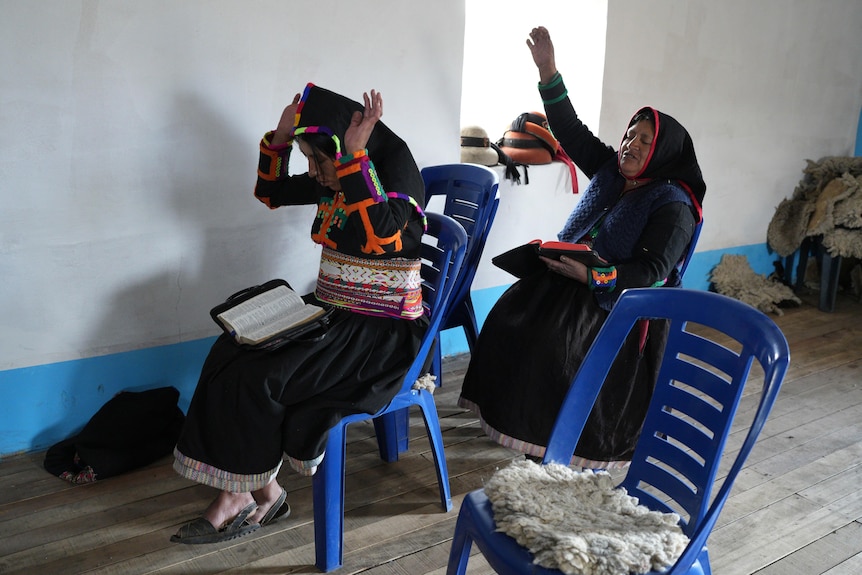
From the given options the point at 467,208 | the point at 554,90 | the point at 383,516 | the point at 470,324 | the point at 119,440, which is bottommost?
the point at 383,516

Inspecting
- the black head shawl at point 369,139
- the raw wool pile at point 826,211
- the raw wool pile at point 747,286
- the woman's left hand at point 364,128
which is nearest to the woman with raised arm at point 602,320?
the black head shawl at point 369,139

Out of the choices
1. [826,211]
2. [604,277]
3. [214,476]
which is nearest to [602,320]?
[604,277]

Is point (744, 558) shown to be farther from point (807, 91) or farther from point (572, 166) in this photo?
point (807, 91)

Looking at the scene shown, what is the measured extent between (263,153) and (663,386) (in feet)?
4.64

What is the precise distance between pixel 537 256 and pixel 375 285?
66cm

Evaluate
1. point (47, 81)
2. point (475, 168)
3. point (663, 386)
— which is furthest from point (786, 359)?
point (47, 81)

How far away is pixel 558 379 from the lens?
7.80 ft

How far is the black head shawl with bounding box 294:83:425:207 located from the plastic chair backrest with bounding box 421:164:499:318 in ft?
1.59

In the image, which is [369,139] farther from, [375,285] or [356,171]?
[375,285]

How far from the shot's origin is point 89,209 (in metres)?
2.44

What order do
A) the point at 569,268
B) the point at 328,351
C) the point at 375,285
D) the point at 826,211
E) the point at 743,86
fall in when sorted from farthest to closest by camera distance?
1. the point at 826,211
2. the point at 743,86
3. the point at 569,268
4. the point at 375,285
5. the point at 328,351

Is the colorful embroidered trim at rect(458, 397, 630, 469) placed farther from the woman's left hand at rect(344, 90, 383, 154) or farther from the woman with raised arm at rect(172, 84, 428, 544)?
the woman's left hand at rect(344, 90, 383, 154)

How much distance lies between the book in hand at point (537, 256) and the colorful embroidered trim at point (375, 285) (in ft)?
1.52

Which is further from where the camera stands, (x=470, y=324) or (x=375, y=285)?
(x=470, y=324)
